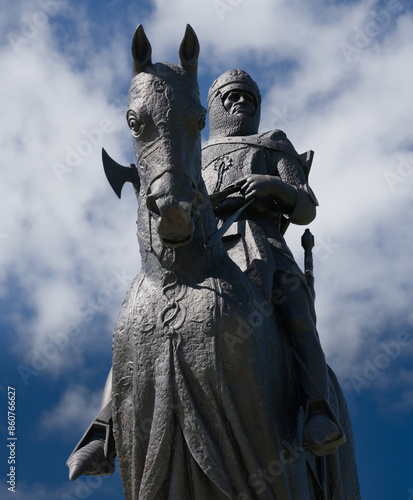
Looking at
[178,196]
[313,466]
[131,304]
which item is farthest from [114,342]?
[313,466]

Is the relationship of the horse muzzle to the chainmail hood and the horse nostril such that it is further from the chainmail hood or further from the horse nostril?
the chainmail hood

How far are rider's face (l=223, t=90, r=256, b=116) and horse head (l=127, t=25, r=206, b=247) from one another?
6.70 ft

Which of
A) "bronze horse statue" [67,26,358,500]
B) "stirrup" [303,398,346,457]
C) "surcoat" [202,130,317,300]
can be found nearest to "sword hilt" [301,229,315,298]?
"surcoat" [202,130,317,300]

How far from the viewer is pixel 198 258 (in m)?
6.59

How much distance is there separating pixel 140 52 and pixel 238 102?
7.46 ft

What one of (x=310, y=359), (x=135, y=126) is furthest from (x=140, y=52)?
(x=310, y=359)

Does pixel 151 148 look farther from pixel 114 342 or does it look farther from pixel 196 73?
pixel 114 342

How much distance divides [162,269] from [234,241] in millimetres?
1278

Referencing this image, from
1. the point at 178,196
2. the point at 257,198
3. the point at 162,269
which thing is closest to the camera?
the point at 178,196

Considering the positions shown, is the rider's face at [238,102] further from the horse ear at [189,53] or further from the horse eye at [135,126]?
the horse eye at [135,126]

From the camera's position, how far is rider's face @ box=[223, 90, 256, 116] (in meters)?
8.69

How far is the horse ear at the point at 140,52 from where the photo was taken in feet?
21.5

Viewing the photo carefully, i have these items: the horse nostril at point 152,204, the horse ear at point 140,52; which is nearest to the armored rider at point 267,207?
the horse nostril at point 152,204

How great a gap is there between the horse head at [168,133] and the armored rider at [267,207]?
125 cm
